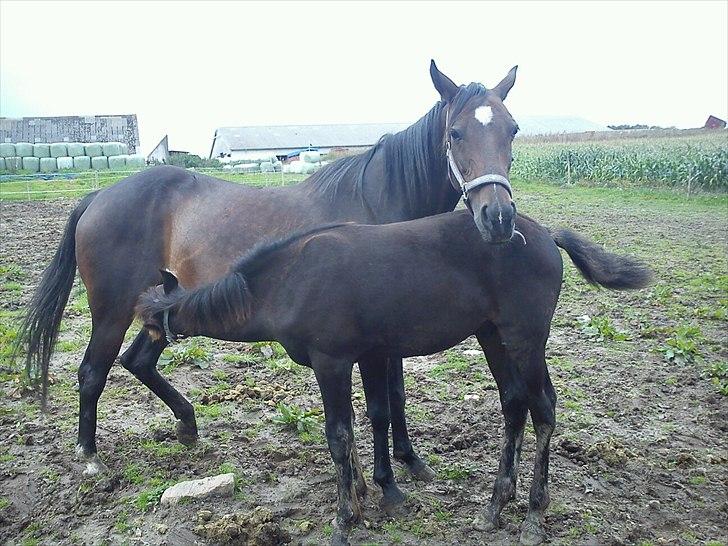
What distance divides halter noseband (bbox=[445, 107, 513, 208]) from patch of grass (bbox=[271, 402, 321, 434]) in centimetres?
208

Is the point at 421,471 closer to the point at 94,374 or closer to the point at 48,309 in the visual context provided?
the point at 94,374

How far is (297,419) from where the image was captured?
15.1 ft

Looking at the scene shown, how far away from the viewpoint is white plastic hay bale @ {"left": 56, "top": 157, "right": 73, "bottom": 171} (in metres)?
29.7

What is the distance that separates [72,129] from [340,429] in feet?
125

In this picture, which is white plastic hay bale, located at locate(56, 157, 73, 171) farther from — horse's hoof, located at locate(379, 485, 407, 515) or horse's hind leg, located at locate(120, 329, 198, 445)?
horse's hoof, located at locate(379, 485, 407, 515)

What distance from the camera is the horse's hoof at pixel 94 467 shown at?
3996mm

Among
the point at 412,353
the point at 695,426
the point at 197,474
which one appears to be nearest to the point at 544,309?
the point at 412,353

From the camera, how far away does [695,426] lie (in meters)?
4.45

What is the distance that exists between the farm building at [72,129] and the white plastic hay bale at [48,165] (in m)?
6.10

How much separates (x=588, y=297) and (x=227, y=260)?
5.23m

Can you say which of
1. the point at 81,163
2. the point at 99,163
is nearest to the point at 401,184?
the point at 99,163

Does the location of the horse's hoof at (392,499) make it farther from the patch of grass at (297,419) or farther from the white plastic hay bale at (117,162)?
the white plastic hay bale at (117,162)

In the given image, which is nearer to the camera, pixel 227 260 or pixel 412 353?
pixel 412 353

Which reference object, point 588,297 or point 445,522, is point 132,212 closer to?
point 445,522
